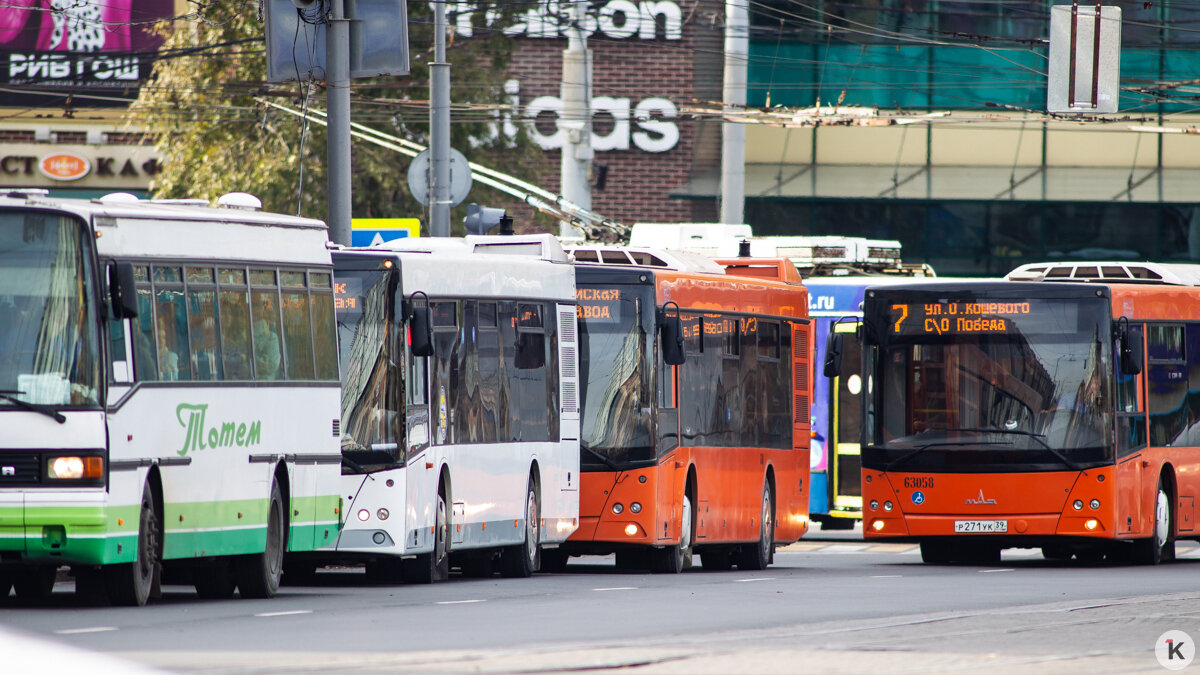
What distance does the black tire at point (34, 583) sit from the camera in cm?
1514

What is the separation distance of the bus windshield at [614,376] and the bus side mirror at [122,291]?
26.1 feet

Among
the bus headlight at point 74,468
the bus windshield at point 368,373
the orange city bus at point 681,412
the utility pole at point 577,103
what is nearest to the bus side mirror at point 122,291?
the bus headlight at point 74,468

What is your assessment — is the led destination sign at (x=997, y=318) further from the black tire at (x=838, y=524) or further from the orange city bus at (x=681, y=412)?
the black tire at (x=838, y=524)

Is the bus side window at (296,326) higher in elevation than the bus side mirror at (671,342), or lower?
higher

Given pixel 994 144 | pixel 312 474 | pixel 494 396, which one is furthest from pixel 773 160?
pixel 312 474

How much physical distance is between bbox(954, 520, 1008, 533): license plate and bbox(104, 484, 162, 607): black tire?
10417 millimetres

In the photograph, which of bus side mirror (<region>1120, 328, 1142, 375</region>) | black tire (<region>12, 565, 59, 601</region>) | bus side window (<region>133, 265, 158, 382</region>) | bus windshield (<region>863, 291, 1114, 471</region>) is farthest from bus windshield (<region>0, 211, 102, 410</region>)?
bus side mirror (<region>1120, 328, 1142, 375</region>)

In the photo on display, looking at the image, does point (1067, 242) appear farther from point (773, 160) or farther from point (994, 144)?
point (773, 160)

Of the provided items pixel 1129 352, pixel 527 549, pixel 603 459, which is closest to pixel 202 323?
pixel 527 549

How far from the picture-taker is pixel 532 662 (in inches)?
424

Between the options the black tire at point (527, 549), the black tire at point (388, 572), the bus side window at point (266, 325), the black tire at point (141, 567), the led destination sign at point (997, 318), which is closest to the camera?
the black tire at point (141, 567)

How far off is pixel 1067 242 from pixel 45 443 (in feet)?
102

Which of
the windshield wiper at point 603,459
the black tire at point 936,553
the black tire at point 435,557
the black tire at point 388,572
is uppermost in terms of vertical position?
the windshield wiper at point 603,459

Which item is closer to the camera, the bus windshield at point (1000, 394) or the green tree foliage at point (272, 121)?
the bus windshield at point (1000, 394)
